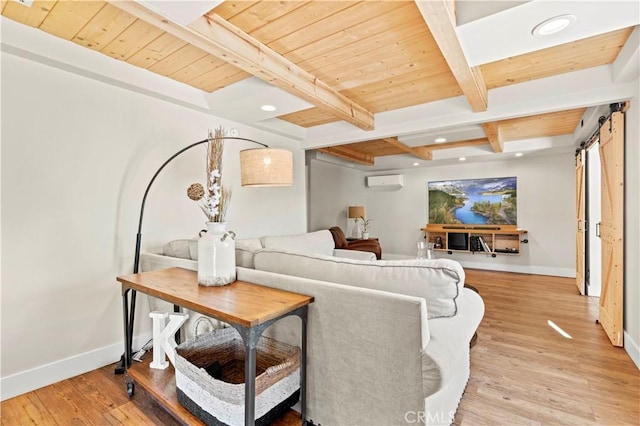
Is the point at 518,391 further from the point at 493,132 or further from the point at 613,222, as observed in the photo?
the point at 493,132

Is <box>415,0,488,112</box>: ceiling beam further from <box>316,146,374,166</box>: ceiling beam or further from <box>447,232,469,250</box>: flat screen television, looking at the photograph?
<box>447,232,469,250</box>: flat screen television

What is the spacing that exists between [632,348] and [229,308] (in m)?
3.15

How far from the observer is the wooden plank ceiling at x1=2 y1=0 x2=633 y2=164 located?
5.76 ft

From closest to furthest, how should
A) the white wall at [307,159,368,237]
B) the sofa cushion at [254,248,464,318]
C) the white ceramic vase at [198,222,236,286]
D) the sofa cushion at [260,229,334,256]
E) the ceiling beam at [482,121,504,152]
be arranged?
the sofa cushion at [254,248,464,318], the white ceramic vase at [198,222,236,286], the sofa cushion at [260,229,334,256], the ceiling beam at [482,121,504,152], the white wall at [307,159,368,237]

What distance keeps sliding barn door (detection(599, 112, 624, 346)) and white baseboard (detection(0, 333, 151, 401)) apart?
168 inches

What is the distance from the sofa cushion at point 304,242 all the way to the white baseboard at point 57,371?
1.59m

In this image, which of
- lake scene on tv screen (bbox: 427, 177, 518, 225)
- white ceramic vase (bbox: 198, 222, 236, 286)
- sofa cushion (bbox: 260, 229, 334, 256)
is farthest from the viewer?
lake scene on tv screen (bbox: 427, 177, 518, 225)

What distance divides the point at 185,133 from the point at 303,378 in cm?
256

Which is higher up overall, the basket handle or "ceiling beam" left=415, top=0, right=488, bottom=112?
"ceiling beam" left=415, top=0, right=488, bottom=112

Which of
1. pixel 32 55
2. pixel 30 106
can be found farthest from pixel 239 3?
pixel 30 106

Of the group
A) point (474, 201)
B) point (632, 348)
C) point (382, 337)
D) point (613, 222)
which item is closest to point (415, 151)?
point (474, 201)

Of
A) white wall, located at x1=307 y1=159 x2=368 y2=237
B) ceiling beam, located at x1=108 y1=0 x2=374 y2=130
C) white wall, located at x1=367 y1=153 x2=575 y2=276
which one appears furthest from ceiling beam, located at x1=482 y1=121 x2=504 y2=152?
white wall, located at x1=307 y1=159 x2=368 y2=237

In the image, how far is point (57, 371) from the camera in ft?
7.05

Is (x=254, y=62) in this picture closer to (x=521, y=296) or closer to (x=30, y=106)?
(x=30, y=106)
